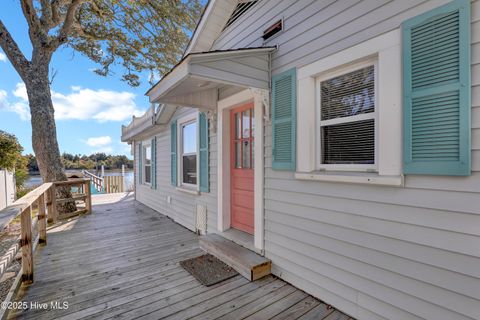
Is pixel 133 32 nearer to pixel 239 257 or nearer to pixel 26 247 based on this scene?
pixel 26 247

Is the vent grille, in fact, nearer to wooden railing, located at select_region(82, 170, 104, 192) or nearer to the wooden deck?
the wooden deck

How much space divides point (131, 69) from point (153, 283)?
7752 mm

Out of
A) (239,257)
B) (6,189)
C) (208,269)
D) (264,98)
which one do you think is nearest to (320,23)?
(264,98)

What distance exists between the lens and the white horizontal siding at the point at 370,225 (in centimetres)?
141

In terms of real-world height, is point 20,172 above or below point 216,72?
below

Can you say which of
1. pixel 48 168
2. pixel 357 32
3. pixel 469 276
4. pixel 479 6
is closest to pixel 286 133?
pixel 357 32

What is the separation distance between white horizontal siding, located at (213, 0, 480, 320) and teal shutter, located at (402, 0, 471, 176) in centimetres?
6

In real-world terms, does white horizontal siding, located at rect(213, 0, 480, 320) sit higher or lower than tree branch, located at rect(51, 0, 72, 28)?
lower

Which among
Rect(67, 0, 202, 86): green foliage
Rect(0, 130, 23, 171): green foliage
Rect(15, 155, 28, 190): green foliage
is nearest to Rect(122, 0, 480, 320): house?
Rect(67, 0, 202, 86): green foliage

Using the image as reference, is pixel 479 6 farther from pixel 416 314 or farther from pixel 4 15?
pixel 4 15

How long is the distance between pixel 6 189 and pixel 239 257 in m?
8.19

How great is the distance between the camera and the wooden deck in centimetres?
204

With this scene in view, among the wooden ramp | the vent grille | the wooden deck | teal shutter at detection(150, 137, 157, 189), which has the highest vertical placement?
the vent grille

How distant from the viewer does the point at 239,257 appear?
9.19 ft
